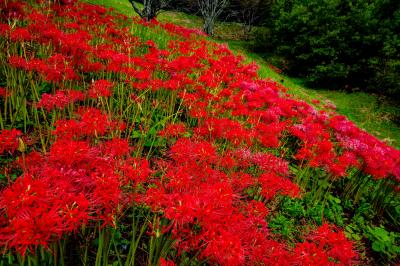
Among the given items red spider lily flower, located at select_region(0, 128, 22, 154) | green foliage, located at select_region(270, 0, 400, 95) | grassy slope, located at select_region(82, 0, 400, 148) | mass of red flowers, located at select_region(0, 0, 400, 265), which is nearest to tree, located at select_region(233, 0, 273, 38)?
green foliage, located at select_region(270, 0, 400, 95)

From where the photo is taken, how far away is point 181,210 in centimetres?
154

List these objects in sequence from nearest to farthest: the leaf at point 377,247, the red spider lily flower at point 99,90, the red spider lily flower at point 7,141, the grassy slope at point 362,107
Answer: the red spider lily flower at point 7,141 < the red spider lily flower at point 99,90 < the leaf at point 377,247 < the grassy slope at point 362,107

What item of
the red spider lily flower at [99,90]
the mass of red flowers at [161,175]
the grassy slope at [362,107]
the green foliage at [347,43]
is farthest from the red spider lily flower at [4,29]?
the green foliage at [347,43]

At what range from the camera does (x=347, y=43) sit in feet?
62.6

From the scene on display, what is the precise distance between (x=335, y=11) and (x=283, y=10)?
6.08 metres

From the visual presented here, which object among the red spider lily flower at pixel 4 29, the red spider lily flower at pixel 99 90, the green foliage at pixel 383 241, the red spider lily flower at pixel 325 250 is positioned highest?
the red spider lily flower at pixel 4 29

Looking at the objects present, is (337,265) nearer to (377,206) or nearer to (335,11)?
(377,206)

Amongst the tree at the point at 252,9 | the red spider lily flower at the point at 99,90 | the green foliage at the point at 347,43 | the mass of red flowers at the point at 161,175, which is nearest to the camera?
the mass of red flowers at the point at 161,175

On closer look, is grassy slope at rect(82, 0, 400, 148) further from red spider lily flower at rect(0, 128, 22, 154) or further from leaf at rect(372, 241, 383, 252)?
red spider lily flower at rect(0, 128, 22, 154)

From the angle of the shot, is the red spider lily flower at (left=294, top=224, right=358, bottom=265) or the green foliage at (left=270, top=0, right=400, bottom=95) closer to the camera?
the red spider lily flower at (left=294, top=224, right=358, bottom=265)

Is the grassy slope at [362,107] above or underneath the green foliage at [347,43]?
underneath

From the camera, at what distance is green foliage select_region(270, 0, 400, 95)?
1681 centimetres

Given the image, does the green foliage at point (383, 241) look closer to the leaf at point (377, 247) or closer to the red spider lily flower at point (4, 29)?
the leaf at point (377, 247)

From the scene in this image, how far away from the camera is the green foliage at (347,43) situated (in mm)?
16812
